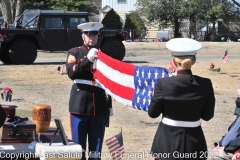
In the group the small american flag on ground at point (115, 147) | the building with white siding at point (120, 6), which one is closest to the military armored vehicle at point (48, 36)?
the small american flag on ground at point (115, 147)

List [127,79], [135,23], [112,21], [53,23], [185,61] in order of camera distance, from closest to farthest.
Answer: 1. [185,61]
2. [127,79]
3. [53,23]
4. [112,21]
5. [135,23]

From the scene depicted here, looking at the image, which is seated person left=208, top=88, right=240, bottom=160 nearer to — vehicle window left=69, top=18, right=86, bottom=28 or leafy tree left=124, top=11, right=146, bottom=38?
vehicle window left=69, top=18, right=86, bottom=28

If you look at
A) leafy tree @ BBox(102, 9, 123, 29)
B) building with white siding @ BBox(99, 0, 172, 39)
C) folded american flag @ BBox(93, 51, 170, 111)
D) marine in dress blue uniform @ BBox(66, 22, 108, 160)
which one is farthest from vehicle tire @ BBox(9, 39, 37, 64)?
building with white siding @ BBox(99, 0, 172, 39)

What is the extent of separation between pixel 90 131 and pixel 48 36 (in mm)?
15109

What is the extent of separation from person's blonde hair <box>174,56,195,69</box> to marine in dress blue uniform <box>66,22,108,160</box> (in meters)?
1.45

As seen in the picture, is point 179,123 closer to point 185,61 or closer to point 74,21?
point 185,61

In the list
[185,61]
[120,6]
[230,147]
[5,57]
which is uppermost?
[185,61]

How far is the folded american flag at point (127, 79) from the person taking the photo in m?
5.35

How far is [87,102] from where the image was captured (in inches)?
235

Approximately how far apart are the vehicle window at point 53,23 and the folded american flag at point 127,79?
15.4 meters

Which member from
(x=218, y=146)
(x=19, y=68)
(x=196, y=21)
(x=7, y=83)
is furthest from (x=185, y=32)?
(x=218, y=146)

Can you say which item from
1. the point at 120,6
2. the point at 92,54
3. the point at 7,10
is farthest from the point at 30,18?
the point at 120,6

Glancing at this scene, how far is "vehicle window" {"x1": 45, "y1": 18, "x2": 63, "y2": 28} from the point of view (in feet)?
69.0

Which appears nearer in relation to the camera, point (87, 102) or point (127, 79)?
point (127, 79)
